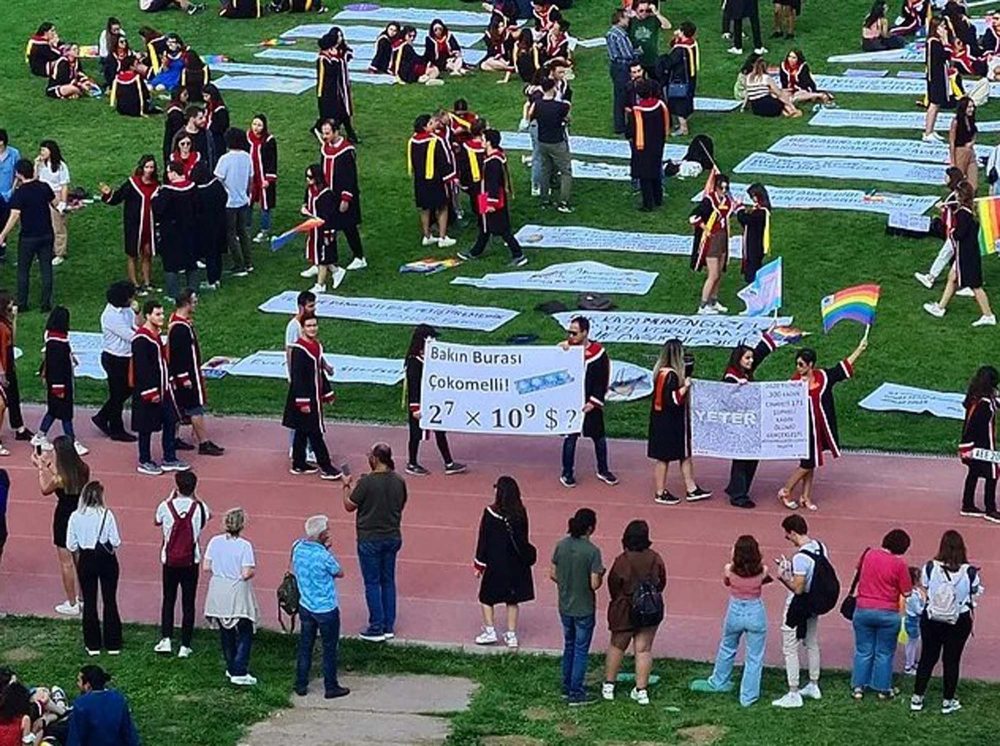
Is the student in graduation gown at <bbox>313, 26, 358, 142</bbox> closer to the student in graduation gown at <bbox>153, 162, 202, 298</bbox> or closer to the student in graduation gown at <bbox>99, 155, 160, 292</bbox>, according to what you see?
the student in graduation gown at <bbox>99, 155, 160, 292</bbox>

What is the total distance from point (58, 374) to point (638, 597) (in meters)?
7.42

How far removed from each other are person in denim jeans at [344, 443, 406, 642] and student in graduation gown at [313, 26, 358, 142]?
47.4 ft

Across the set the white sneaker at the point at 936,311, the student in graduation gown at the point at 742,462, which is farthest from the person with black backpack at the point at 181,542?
the white sneaker at the point at 936,311

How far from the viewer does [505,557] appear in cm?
1750

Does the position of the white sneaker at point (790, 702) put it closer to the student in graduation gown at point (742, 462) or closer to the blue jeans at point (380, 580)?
the blue jeans at point (380, 580)

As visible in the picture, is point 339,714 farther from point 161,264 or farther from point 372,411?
point 161,264

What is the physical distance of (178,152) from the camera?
26562 mm

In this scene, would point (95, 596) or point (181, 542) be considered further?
point (95, 596)

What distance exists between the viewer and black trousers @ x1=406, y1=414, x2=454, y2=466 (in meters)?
21.5

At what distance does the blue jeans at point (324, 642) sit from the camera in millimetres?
16828

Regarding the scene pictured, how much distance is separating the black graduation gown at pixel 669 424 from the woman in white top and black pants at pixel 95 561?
17.6 feet

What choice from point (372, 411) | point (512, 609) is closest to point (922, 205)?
point (372, 411)

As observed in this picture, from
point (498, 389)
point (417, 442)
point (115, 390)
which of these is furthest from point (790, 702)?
point (115, 390)

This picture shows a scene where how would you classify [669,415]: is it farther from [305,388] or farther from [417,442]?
[305,388]
